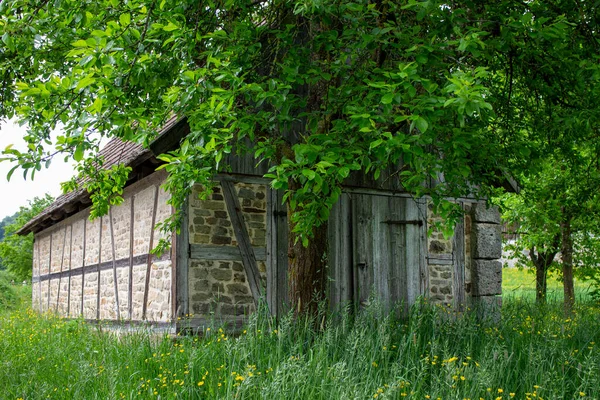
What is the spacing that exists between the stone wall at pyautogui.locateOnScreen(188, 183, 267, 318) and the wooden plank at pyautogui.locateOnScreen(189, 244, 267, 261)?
1 cm

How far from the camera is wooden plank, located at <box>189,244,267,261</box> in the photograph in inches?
355

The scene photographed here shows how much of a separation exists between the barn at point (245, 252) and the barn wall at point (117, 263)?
0.10ft

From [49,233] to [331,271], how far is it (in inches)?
396

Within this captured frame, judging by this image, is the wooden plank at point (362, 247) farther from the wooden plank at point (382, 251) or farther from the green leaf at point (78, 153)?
the green leaf at point (78, 153)

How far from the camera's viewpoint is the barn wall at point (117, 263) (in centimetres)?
974

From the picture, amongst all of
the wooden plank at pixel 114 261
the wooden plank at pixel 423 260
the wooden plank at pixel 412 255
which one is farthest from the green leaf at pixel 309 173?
the wooden plank at pixel 114 261

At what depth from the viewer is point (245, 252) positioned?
9.30m

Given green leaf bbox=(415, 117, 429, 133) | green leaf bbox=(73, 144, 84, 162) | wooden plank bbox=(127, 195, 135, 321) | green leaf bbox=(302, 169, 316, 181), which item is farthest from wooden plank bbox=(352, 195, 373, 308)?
green leaf bbox=(73, 144, 84, 162)

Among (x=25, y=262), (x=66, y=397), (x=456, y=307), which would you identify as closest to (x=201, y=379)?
(x=66, y=397)

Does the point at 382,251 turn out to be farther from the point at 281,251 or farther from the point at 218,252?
the point at 218,252

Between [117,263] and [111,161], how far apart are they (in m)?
2.15

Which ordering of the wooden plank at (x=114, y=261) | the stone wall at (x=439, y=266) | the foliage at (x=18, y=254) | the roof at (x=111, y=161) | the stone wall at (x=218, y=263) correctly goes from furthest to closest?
the foliage at (x=18, y=254) < the stone wall at (x=439, y=266) < the wooden plank at (x=114, y=261) < the roof at (x=111, y=161) < the stone wall at (x=218, y=263)

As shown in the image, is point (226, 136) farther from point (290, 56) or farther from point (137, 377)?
point (137, 377)

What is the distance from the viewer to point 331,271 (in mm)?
10047
